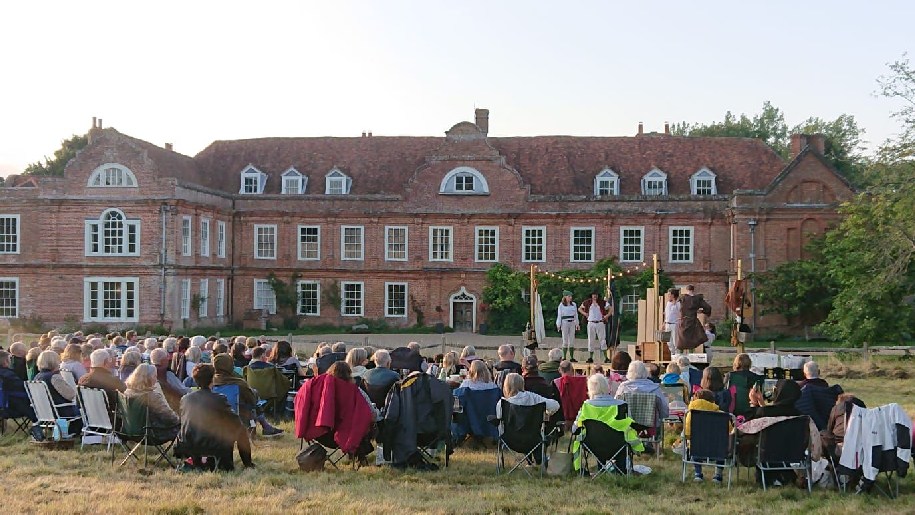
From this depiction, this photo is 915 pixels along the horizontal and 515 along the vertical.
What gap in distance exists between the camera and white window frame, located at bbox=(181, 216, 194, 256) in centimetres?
3337

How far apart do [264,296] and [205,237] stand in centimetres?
343

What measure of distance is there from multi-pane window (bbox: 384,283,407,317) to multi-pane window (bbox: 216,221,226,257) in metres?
6.46

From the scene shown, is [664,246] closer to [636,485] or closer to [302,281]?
[302,281]

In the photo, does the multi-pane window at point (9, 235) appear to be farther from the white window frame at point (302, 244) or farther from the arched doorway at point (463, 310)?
the arched doorway at point (463, 310)

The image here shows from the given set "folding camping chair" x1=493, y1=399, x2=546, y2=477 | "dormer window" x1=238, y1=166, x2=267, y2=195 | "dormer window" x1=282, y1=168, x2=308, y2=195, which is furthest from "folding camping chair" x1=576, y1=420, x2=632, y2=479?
"dormer window" x1=238, y1=166, x2=267, y2=195

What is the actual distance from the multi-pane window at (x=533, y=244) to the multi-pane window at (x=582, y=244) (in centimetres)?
110

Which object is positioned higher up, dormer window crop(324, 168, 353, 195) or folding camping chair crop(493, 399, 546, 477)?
dormer window crop(324, 168, 353, 195)

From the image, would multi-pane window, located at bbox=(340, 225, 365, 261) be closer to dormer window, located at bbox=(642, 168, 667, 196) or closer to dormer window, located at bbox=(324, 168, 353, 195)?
dormer window, located at bbox=(324, 168, 353, 195)

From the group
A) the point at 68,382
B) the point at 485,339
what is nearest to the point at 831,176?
the point at 485,339

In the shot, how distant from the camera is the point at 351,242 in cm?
3631

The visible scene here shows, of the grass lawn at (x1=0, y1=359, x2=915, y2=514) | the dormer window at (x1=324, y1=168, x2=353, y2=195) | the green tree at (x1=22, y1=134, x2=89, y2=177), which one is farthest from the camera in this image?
the green tree at (x1=22, y1=134, x2=89, y2=177)

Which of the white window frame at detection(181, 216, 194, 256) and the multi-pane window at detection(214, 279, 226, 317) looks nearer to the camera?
the white window frame at detection(181, 216, 194, 256)

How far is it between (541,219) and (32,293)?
18.8m

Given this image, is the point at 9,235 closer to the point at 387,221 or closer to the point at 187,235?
the point at 187,235
